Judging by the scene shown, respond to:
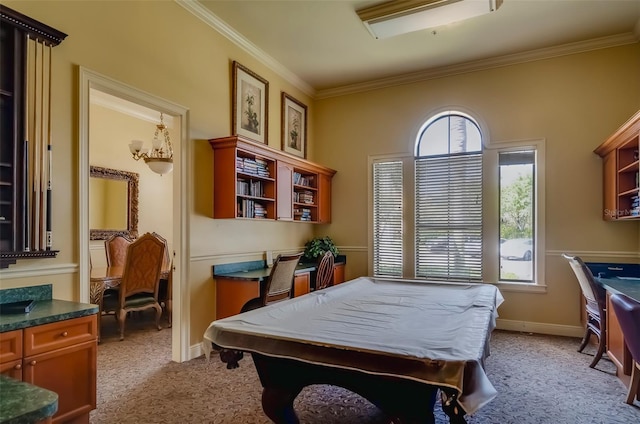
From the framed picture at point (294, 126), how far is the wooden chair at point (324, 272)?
1583mm

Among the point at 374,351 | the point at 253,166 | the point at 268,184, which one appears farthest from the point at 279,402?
the point at 268,184

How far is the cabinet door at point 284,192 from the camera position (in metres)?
4.35

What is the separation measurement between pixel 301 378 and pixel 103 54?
8.82ft

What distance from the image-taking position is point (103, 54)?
2.77 m

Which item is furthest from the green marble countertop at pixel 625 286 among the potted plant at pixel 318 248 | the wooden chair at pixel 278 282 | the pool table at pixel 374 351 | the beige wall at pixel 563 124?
the potted plant at pixel 318 248

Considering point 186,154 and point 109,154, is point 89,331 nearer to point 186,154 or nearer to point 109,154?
point 186,154

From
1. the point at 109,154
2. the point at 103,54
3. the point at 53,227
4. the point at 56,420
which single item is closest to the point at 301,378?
the point at 56,420

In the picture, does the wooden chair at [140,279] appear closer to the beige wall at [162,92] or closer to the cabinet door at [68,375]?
the beige wall at [162,92]

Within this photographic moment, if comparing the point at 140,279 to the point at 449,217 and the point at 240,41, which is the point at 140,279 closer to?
the point at 240,41

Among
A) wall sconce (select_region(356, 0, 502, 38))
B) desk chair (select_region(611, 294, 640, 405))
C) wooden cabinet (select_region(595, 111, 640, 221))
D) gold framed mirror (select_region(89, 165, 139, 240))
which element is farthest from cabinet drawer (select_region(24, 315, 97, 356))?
wooden cabinet (select_region(595, 111, 640, 221))

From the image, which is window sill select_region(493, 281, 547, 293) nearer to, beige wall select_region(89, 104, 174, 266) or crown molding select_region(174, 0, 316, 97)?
crown molding select_region(174, 0, 316, 97)

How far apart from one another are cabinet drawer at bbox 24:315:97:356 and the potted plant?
3279 millimetres

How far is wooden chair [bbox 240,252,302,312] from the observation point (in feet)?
11.4

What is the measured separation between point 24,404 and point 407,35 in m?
4.30
